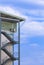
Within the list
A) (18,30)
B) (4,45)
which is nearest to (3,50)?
(4,45)

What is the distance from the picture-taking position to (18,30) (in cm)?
3862

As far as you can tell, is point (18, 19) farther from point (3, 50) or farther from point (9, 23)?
point (3, 50)

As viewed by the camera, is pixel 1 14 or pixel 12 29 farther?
pixel 12 29

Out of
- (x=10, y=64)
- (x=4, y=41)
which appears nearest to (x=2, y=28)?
(x=4, y=41)

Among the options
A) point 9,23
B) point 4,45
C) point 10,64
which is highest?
point 9,23

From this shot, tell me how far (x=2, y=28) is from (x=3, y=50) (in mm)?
2627

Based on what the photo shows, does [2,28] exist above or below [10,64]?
above

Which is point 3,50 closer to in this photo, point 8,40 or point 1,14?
point 8,40

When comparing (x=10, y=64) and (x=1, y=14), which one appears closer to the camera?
(x=1, y=14)

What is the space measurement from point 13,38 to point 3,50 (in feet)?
6.64

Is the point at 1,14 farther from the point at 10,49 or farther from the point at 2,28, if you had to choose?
the point at 10,49

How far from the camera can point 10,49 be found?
39.0m

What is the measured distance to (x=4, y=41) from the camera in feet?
124

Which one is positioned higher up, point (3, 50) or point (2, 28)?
point (2, 28)
